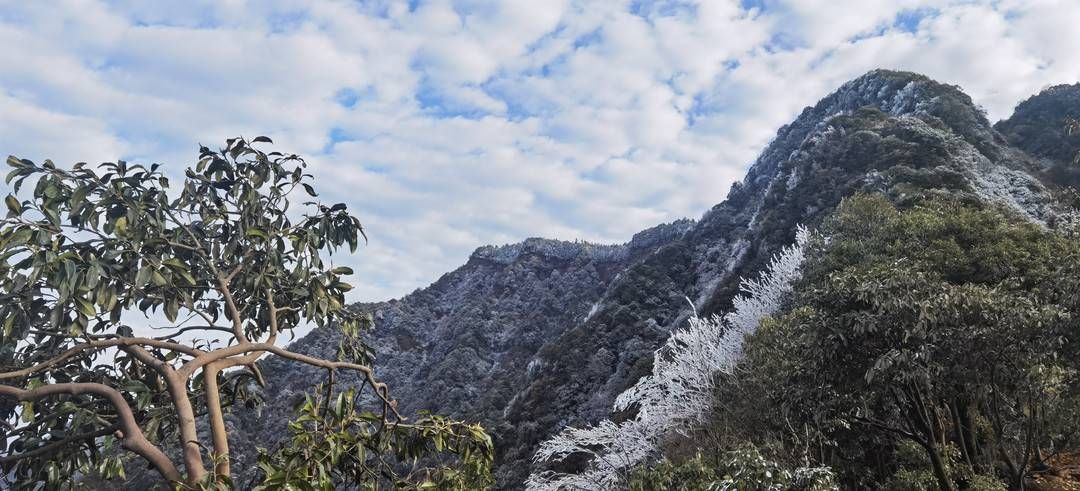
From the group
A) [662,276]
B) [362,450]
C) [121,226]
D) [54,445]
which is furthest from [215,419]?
[662,276]

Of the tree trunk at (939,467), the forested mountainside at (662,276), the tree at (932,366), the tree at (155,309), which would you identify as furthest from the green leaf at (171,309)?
the forested mountainside at (662,276)

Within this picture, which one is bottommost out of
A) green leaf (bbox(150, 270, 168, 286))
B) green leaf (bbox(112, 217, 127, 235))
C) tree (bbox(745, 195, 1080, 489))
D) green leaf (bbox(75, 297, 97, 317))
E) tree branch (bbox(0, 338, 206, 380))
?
tree (bbox(745, 195, 1080, 489))

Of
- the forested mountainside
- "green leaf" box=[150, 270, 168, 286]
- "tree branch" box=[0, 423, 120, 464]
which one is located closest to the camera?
"tree branch" box=[0, 423, 120, 464]

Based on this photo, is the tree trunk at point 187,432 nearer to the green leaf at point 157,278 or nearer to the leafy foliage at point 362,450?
the leafy foliage at point 362,450

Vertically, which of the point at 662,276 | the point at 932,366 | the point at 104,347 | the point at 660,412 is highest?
the point at 662,276

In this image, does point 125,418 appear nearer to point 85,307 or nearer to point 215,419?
point 215,419

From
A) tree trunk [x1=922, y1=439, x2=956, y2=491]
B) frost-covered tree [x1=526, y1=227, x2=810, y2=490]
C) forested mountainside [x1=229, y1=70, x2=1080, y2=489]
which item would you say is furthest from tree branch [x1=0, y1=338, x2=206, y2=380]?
frost-covered tree [x1=526, y1=227, x2=810, y2=490]

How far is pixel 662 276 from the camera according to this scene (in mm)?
42844

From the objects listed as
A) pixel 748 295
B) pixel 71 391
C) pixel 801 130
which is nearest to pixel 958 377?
pixel 71 391

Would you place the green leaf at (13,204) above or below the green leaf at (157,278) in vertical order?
above

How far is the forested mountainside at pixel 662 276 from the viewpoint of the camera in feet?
99.9

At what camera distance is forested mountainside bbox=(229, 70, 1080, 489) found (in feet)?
99.9

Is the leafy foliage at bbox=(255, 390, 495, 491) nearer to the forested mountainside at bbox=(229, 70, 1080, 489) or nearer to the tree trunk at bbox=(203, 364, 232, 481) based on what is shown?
the tree trunk at bbox=(203, 364, 232, 481)

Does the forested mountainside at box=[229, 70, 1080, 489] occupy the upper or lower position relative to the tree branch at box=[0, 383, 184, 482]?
upper
